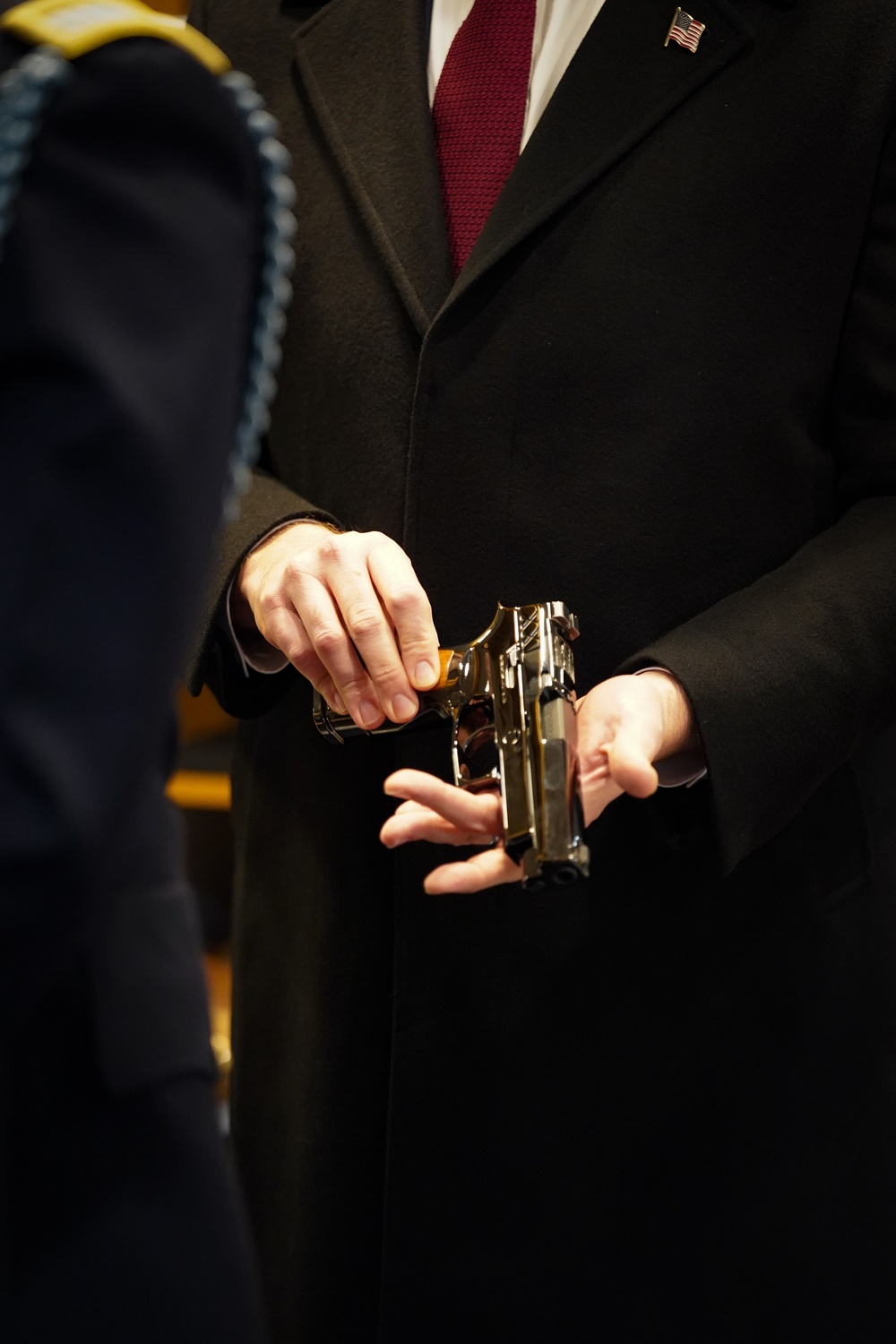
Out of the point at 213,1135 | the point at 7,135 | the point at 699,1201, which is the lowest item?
the point at 699,1201

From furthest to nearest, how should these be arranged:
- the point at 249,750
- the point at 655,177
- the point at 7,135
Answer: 1. the point at 249,750
2. the point at 655,177
3. the point at 7,135

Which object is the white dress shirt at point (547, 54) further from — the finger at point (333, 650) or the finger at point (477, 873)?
the finger at point (477, 873)

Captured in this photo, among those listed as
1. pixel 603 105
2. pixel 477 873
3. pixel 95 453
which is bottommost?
pixel 477 873

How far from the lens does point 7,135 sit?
403 mm

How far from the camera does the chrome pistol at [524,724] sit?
0.64 m

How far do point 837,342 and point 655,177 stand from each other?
17 cm

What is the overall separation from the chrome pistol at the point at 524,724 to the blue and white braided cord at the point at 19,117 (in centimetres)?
37

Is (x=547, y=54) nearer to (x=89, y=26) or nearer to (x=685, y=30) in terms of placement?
(x=685, y=30)

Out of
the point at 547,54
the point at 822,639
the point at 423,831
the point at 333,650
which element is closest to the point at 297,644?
the point at 333,650

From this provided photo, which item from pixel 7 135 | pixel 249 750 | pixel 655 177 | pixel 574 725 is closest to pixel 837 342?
pixel 655 177

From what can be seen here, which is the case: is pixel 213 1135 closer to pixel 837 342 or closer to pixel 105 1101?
pixel 105 1101

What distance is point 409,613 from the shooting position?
0.76 m

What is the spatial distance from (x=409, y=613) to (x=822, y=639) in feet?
0.94

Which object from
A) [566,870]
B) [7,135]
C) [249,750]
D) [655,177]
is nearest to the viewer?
[7,135]
